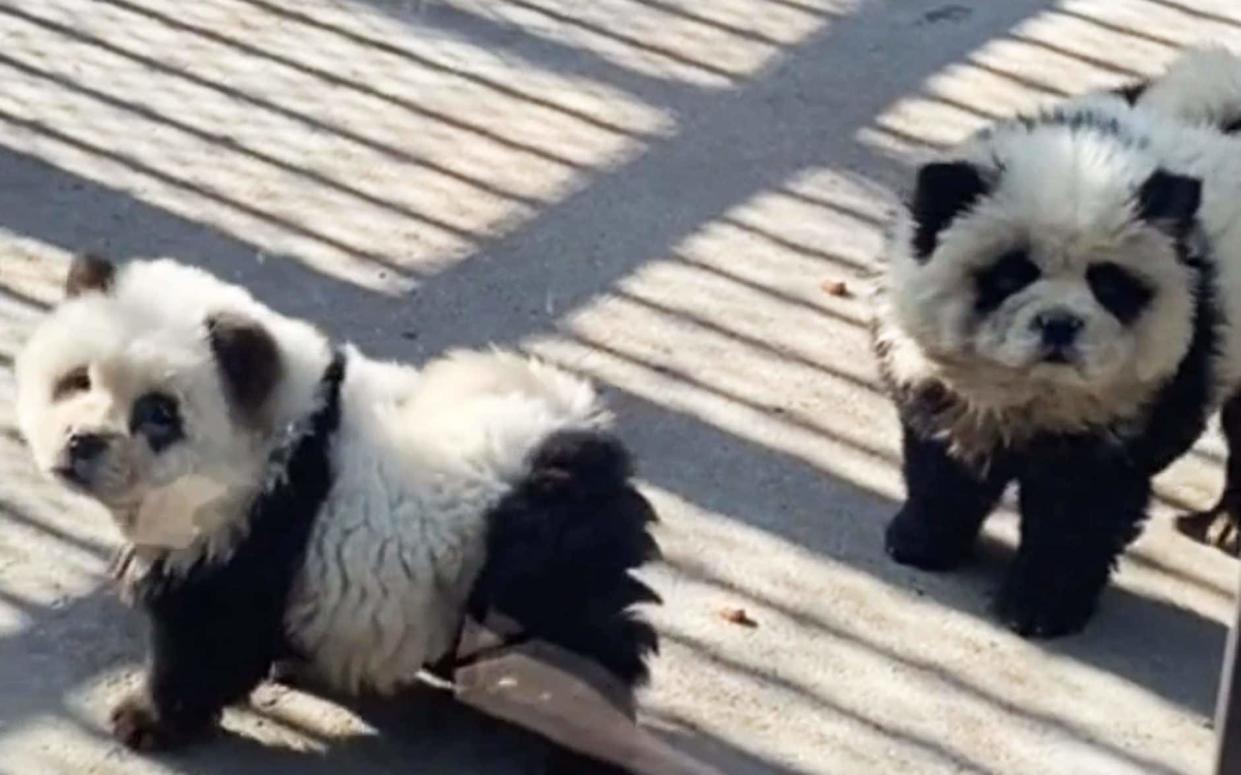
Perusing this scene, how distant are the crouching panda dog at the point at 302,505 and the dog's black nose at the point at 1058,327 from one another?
643mm

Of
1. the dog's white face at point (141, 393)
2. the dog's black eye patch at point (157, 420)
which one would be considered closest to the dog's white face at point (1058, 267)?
the dog's white face at point (141, 393)

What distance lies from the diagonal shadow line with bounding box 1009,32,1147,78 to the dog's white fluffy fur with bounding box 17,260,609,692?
287 cm

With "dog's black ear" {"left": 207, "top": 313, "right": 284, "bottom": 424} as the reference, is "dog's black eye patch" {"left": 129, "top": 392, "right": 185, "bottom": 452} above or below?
below

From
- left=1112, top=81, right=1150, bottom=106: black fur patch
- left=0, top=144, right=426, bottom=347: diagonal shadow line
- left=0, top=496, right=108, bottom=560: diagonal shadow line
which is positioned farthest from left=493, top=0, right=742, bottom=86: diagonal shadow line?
left=0, top=496, right=108, bottom=560: diagonal shadow line

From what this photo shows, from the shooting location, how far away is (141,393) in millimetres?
3480

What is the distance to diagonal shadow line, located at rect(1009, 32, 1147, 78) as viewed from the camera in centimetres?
633

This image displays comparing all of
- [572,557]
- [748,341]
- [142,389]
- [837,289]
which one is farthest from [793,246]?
[142,389]

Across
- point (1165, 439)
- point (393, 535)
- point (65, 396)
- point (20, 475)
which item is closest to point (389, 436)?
point (393, 535)

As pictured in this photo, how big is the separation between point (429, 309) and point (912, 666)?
130 centimetres

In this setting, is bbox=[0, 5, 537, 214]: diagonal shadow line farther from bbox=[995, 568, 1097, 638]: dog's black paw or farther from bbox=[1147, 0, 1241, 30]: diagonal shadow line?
bbox=[1147, 0, 1241, 30]: diagonal shadow line

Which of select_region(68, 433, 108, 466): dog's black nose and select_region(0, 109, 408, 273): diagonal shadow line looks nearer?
select_region(68, 433, 108, 466): dog's black nose

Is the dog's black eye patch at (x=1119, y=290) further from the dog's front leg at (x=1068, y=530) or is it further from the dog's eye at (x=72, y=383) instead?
the dog's eye at (x=72, y=383)

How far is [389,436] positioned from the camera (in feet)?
12.1

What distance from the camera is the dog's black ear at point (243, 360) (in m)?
3.52
